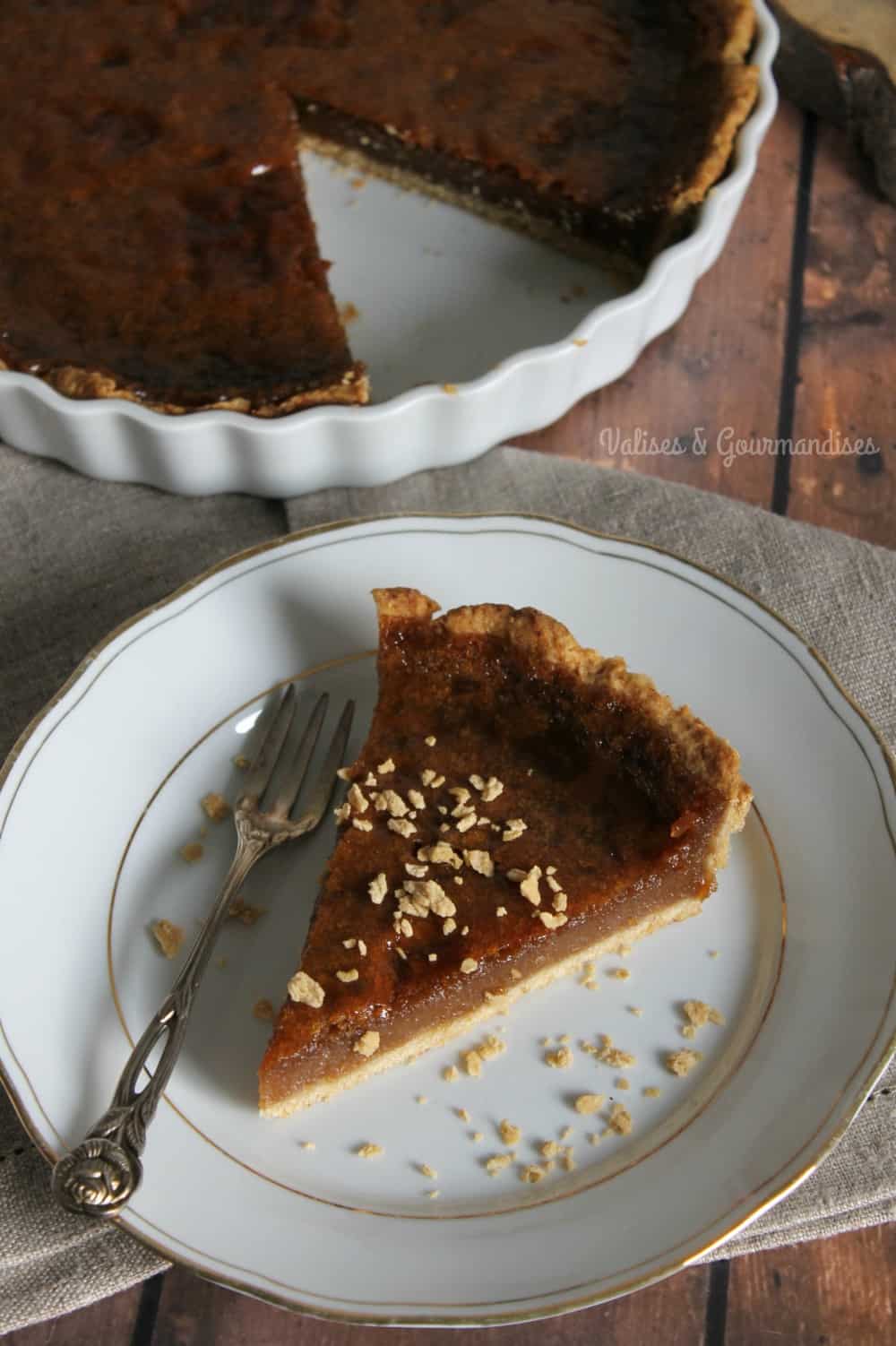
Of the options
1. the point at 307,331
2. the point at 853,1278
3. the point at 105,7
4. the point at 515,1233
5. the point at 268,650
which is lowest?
the point at 853,1278

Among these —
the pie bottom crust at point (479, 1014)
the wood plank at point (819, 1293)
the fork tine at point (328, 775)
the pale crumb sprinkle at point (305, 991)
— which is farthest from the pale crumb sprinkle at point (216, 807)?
the wood plank at point (819, 1293)

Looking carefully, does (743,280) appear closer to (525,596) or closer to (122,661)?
(525,596)

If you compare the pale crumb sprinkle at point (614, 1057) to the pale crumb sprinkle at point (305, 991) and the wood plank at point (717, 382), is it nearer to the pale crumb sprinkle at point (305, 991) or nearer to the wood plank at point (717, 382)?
the pale crumb sprinkle at point (305, 991)

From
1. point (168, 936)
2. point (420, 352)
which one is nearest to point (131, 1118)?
point (168, 936)

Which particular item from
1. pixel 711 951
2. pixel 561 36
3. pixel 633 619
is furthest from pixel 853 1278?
pixel 561 36

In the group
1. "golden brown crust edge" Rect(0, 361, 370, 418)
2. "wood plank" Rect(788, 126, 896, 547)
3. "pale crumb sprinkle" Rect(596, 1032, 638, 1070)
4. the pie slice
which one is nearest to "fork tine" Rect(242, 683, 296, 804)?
the pie slice

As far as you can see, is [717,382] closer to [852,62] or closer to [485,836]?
[852,62]

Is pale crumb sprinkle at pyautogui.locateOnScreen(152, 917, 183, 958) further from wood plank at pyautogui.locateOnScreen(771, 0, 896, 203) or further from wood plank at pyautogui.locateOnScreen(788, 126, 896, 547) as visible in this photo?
wood plank at pyautogui.locateOnScreen(771, 0, 896, 203)
